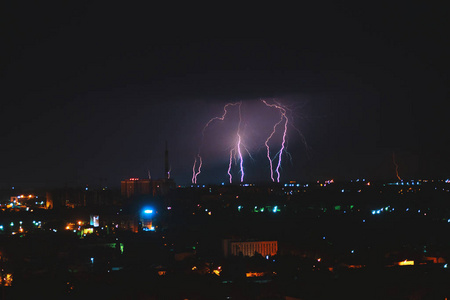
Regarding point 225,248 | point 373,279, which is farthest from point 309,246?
point 373,279

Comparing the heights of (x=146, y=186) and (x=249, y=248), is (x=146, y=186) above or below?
above

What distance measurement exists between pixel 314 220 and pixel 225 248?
26.9ft

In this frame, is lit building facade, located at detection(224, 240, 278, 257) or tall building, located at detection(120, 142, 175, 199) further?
tall building, located at detection(120, 142, 175, 199)

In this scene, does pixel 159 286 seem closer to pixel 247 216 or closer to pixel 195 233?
pixel 195 233

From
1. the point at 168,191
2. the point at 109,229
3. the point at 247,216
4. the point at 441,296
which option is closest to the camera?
the point at 441,296

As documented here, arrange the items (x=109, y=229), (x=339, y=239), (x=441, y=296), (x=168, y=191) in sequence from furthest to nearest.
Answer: (x=168, y=191) < (x=109, y=229) < (x=339, y=239) < (x=441, y=296)

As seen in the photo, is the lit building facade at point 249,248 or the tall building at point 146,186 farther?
the tall building at point 146,186

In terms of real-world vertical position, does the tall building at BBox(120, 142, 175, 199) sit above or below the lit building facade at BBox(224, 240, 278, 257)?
above

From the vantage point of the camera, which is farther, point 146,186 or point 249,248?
point 146,186

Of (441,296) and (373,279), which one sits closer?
(441,296)

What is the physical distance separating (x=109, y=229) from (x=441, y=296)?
35.3ft

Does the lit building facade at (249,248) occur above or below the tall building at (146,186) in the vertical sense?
below

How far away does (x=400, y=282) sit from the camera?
7309 millimetres

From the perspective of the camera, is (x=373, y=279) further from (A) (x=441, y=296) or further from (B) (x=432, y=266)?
(B) (x=432, y=266)
